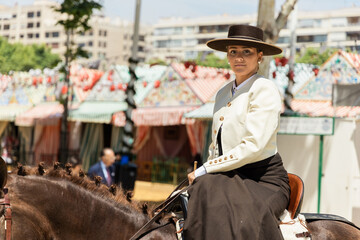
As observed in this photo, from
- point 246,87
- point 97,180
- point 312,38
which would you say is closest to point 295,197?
point 246,87

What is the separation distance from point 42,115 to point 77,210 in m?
21.5

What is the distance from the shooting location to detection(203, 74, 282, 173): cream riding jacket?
11.7ft

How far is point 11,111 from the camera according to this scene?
85.8 ft

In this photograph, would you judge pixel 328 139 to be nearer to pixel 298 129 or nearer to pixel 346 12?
pixel 298 129

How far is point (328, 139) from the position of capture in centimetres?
1062

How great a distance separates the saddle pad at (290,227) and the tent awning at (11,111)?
910 inches

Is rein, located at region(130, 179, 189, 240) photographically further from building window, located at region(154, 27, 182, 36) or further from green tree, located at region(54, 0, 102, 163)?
building window, located at region(154, 27, 182, 36)

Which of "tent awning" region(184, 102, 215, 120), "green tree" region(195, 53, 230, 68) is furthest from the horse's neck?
"green tree" region(195, 53, 230, 68)

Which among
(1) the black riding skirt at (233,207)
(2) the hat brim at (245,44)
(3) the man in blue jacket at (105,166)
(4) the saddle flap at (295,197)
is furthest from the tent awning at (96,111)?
(1) the black riding skirt at (233,207)

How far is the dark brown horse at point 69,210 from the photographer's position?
3195mm

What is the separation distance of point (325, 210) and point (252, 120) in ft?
24.2

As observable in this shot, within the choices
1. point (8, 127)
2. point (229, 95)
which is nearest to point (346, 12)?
point (8, 127)

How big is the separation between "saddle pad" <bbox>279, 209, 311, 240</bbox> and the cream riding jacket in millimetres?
462

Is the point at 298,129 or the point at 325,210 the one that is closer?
the point at 298,129
